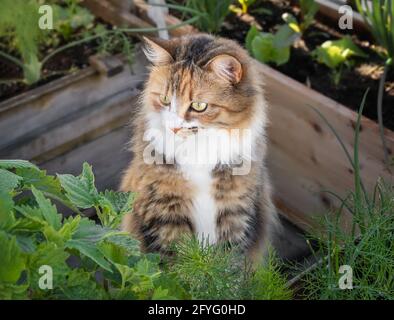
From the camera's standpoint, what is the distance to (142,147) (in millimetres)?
1572

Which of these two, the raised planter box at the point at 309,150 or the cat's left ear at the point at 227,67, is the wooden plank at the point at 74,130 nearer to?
the raised planter box at the point at 309,150

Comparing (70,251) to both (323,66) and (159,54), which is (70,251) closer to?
(159,54)

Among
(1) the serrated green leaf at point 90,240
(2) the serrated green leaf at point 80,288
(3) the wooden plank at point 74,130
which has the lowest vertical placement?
(3) the wooden plank at point 74,130

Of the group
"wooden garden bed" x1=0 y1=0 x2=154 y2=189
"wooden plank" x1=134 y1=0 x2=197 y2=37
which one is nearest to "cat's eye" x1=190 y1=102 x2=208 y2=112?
"wooden garden bed" x1=0 y1=0 x2=154 y2=189

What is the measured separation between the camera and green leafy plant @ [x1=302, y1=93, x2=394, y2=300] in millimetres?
1251

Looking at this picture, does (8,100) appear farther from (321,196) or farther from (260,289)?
(260,289)

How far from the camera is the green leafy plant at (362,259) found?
1.25m

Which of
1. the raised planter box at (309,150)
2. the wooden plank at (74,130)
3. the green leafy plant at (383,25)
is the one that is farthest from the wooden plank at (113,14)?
the green leafy plant at (383,25)

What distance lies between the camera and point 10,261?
91 cm

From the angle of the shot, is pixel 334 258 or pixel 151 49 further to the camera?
pixel 151 49

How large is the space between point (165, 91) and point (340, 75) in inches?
34.3

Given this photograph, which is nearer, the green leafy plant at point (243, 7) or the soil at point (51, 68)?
the soil at point (51, 68)

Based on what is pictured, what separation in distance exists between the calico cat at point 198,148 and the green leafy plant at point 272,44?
0.60 metres

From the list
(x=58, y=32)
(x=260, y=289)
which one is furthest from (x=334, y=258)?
(x=58, y=32)
